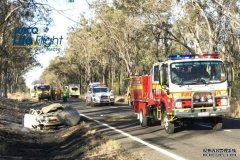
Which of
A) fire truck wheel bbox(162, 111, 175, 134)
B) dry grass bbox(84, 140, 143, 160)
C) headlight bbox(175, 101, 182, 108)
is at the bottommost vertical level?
dry grass bbox(84, 140, 143, 160)

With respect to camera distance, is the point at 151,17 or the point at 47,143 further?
the point at 151,17

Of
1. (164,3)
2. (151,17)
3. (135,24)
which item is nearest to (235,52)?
(135,24)

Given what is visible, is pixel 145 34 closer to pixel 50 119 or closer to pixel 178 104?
pixel 50 119

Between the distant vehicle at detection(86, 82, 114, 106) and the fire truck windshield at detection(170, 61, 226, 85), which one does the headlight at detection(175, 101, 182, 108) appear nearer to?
the fire truck windshield at detection(170, 61, 226, 85)

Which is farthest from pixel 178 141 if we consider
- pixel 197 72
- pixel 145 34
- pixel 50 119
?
pixel 145 34

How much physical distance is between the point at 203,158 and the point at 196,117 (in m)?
4.86

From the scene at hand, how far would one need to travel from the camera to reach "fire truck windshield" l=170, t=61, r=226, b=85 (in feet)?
53.1

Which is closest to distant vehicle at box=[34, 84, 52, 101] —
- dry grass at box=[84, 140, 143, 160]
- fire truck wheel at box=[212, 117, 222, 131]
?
fire truck wheel at box=[212, 117, 222, 131]

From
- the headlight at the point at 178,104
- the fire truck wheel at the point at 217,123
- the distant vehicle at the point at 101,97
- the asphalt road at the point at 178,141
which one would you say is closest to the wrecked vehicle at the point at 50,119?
the asphalt road at the point at 178,141

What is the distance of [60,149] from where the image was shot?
16953 mm

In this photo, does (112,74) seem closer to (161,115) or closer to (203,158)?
(161,115)

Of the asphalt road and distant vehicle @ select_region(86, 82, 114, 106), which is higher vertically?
distant vehicle @ select_region(86, 82, 114, 106)

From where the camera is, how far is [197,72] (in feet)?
53.8

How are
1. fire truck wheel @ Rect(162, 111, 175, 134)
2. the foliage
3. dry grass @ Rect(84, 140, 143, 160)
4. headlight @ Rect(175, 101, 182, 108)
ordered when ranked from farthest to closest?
1. the foliage
2. fire truck wheel @ Rect(162, 111, 175, 134)
3. headlight @ Rect(175, 101, 182, 108)
4. dry grass @ Rect(84, 140, 143, 160)
